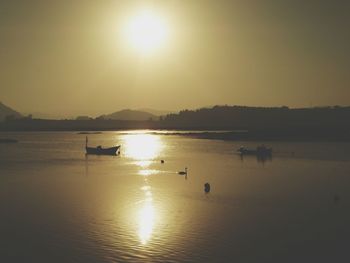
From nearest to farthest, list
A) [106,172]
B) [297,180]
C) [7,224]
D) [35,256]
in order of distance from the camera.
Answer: [35,256] → [7,224] → [297,180] → [106,172]

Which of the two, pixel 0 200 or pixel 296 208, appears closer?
pixel 296 208

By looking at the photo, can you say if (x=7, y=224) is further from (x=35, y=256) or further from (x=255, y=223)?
(x=255, y=223)

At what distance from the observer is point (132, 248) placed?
1972cm

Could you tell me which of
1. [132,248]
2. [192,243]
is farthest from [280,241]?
[132,248]

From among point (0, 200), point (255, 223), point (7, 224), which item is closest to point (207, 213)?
point (255, 223)

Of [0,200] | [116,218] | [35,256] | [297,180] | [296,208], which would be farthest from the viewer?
[297,180]

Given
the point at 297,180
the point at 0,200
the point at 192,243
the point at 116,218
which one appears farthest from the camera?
the point at 297,180

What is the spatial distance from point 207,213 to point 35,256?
1228cm

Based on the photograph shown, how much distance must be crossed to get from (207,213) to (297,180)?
1947 cm

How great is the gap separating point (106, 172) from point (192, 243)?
36.2 metres

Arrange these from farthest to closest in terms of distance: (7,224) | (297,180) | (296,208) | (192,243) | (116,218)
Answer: (297,180)
(296,208)
(116,218)
(7,224)
(192,243)

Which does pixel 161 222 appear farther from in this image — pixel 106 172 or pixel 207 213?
pixel 106 172

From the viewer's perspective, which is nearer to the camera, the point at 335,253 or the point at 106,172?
the point at 335,253

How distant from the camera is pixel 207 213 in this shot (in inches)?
1103
